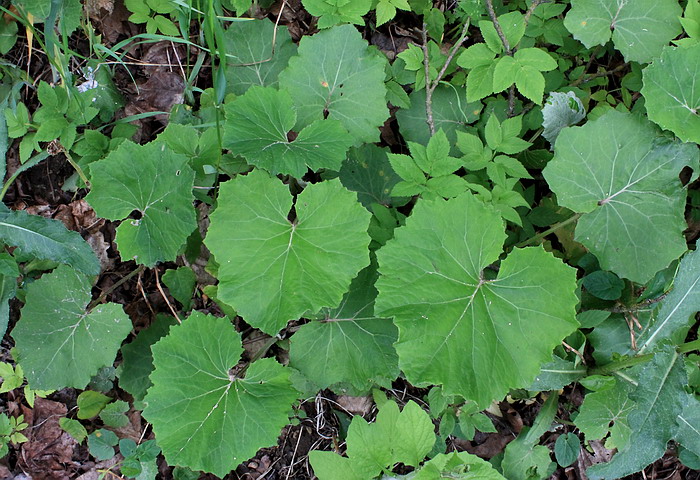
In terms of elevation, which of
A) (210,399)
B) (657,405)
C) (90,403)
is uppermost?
(657,405)

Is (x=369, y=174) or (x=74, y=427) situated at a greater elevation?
(x=369, y=174)

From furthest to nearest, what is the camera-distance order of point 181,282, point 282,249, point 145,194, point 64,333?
point 181,282
point 64,333
point 145,194
point 282,249

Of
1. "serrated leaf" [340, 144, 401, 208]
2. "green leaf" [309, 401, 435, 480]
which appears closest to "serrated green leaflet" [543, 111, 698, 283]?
"serrated leaf" [340, 144, 401, 208]

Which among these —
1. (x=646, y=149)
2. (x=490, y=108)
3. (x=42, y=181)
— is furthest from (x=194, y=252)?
(x=646, y=149)

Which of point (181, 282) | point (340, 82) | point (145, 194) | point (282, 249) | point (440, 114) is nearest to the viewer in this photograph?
point (282, 249)

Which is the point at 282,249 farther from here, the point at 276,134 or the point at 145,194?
the point at 145,194

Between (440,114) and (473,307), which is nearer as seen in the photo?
(473,307)

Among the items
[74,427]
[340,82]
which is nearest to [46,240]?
[74,427]

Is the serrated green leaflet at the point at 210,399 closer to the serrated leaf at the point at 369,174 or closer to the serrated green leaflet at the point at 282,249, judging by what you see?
the serrated green leaflet at the point at 282,249
